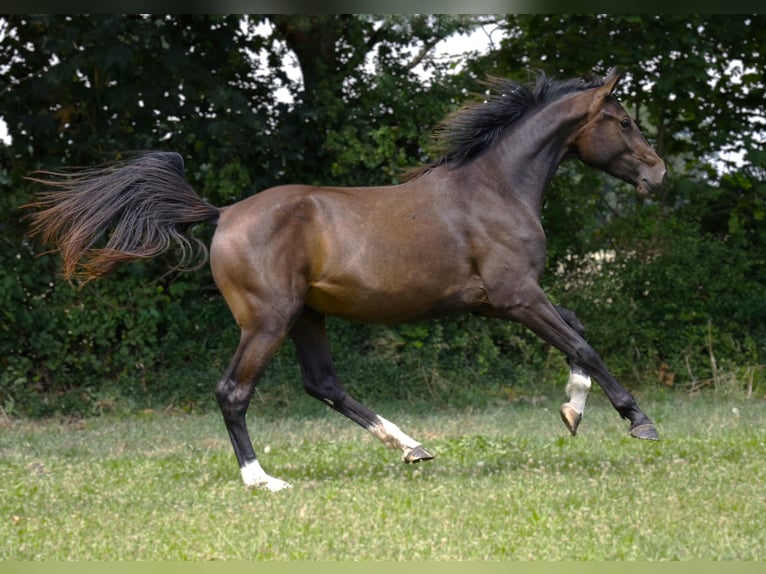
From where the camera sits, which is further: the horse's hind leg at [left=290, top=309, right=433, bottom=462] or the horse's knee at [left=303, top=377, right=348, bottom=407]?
the horse's knee at [left=303, top=377, right=348, bottom=407]

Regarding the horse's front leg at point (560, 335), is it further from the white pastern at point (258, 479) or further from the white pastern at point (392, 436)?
the white pastern at point (258, 479)

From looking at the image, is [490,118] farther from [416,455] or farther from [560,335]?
[416,455]

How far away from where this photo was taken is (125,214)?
6.80 meters

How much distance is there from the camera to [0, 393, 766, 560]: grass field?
15.6 feet

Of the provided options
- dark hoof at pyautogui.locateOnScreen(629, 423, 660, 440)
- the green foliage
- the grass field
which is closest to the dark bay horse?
dark hoof at pyautogui.locateOnScreen(629, 423, 660, 440)

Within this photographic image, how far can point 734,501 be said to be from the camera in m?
5.61

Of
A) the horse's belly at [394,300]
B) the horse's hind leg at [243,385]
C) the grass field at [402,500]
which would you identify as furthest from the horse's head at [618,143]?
the horse's hind leg at [243,385]

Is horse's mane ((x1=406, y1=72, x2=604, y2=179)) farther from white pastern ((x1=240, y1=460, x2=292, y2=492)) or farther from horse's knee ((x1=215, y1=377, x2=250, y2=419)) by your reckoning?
white pastern ((x1=240, y1=460, x2=292, y2=492))

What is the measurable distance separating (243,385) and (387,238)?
1276mm

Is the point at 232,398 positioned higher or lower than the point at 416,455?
higher

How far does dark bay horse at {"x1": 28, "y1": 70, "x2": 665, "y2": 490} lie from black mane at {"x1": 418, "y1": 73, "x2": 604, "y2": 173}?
1 centimetres

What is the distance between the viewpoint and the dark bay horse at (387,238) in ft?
21.3

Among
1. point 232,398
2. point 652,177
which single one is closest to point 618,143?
point 652,177

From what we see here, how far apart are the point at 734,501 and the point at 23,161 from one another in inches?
345
